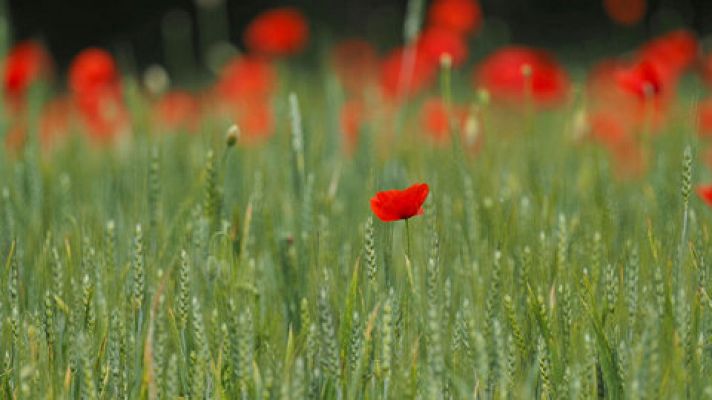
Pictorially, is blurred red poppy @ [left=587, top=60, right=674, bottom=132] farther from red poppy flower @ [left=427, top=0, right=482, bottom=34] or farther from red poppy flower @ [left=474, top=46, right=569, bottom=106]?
red poppy flower @ [left=427, top=0, right=482, bottom=34]

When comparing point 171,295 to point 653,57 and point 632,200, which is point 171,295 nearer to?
point 632,200

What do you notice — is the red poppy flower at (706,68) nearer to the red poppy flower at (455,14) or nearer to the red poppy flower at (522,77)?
the red poppy flower at (522,77)

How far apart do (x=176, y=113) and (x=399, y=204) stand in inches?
89.5

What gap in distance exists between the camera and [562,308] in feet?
3.96

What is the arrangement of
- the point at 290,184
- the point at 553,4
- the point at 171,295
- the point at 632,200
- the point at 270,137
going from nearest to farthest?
the point at 171,295 → the point at 290,184 → the point at 632,200 → the point at 270,137 → the point at 553,4

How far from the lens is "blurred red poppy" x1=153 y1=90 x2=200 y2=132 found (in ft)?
9.12

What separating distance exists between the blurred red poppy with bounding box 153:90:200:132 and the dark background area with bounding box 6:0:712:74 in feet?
10.5

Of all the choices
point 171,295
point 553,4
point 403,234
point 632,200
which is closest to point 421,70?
point 632,200

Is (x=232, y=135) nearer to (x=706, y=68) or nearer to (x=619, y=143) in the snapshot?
(x=619, y=143)

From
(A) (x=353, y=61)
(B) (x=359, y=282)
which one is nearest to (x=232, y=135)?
(B) (x=359, y=282)

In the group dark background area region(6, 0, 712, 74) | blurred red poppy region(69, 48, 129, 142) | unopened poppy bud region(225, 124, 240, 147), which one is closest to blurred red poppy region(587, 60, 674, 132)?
→ unopened poppy bud region(225, 124, 240, 147)

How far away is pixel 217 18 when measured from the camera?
7.51 meters

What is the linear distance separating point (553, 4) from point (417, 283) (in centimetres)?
642

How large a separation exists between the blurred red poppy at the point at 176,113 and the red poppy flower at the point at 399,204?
1.28 metres
